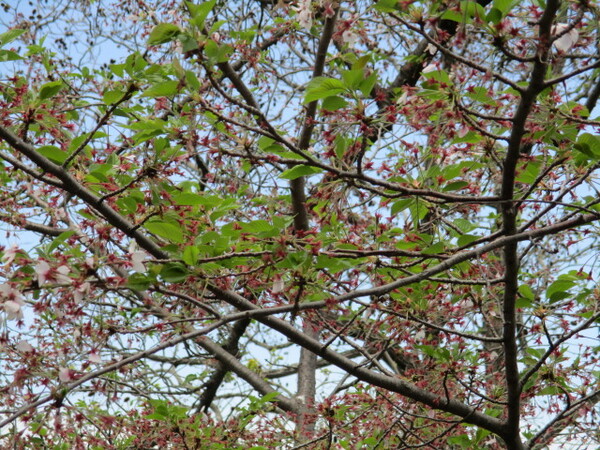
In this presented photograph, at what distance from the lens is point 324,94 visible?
2359 mm

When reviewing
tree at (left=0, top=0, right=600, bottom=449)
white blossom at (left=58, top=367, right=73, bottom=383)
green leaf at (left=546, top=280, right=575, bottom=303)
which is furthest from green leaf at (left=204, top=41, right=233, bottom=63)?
green leaf at (left=546, top=280, right=575, bottom=303)

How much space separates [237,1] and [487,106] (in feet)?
16.2

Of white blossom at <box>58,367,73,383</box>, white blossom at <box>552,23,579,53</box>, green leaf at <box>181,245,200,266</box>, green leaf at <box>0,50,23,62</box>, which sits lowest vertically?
white blossom at <box>58,367,73,383</box>

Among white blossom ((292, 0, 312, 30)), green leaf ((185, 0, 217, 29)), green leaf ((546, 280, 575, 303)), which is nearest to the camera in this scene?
green leaf ((185, 0, 217, 29))

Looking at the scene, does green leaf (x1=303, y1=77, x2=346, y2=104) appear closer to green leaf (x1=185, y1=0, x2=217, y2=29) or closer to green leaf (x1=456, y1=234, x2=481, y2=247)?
green leaf (x1=185, y1=0, x2=217, y2=29)

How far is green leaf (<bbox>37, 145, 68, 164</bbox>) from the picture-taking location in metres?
2.64

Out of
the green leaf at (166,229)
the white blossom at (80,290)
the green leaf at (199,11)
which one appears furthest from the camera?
the green leaf at (166,229)

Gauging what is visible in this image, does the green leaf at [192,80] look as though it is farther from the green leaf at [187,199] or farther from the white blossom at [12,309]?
the white blossom at [12,309]

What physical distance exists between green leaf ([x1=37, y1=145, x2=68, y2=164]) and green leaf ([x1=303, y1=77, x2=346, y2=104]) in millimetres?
996

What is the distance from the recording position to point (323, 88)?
2.34m

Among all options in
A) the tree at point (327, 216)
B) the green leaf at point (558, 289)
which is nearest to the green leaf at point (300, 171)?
the tree at point (327, 216)

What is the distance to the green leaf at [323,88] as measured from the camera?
2.31 meters

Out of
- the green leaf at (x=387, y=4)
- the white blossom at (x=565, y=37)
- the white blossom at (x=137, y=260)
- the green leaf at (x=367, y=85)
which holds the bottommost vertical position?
the white blossom at (x=137, y=260)

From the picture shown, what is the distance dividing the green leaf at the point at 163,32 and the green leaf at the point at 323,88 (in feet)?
1.72
